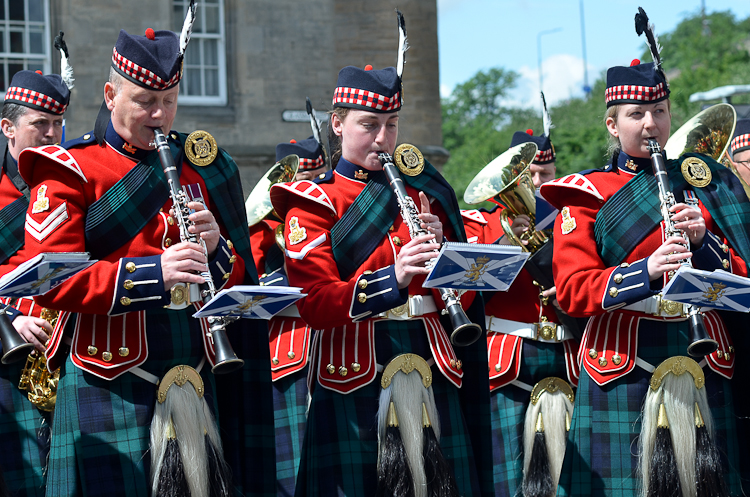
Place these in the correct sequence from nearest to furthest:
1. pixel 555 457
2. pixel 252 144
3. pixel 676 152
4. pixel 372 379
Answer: pixel 372 379
pixel 676 152
pixel 555 457
pixel 252 144

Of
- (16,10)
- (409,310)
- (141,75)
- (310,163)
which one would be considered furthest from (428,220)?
(16,10)

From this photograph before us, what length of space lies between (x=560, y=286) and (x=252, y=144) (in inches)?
452

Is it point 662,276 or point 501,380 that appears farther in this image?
point 501,380

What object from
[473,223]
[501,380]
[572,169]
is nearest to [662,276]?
[501,380]

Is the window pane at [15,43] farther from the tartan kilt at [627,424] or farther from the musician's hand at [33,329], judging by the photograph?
the tartan kilt at [627,424]

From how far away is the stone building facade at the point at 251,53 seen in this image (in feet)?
47.0

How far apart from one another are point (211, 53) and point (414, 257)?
41.1 feet

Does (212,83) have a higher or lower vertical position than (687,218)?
higher

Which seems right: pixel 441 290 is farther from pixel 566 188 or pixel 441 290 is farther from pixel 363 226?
pixel 566 188

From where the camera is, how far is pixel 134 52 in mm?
3676

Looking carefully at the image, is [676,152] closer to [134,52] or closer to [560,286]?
[560,286]

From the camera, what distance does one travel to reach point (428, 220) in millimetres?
4082

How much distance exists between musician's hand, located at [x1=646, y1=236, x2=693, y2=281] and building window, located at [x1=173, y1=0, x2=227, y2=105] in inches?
480

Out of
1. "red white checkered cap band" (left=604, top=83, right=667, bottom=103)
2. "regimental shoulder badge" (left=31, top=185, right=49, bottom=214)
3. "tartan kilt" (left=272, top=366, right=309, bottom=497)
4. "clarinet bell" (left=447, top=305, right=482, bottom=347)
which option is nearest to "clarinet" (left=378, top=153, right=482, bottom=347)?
"clarinet bell" (left=447, top=305, right=482, bottom=347)
